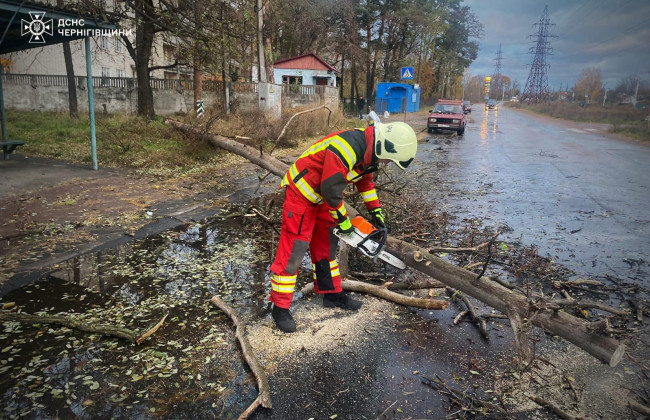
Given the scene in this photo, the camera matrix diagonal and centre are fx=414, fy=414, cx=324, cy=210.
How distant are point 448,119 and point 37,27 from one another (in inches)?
728

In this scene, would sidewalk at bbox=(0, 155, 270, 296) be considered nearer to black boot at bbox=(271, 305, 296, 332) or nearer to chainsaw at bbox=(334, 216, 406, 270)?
black boot at bbox=(271, 305, 296, 332)

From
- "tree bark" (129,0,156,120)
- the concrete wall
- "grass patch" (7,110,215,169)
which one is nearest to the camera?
"grass patch" (7,110,215,169)

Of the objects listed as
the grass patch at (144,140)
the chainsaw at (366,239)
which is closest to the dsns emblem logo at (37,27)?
the grass patch at (144,140)

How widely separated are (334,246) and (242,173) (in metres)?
7.32

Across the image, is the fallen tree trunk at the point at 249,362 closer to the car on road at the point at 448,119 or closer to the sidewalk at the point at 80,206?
the sidewalk at the point at 80,206

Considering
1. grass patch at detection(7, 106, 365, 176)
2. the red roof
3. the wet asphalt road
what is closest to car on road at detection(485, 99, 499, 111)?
the red roof

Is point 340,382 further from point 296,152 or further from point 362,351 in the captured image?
point 296,152

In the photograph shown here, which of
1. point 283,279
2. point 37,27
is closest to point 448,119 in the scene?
point 37,27

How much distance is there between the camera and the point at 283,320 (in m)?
3.57

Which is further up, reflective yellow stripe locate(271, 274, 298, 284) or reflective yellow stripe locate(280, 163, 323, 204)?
reflective yellow stripe locate(280, 163, 323, 204)

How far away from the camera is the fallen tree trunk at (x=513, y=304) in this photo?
2779 mm

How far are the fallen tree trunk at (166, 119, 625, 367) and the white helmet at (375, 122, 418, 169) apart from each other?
963 millimetres

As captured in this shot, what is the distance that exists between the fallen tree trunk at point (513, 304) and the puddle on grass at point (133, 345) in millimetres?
1536

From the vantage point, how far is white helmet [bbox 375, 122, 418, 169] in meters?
3.40
